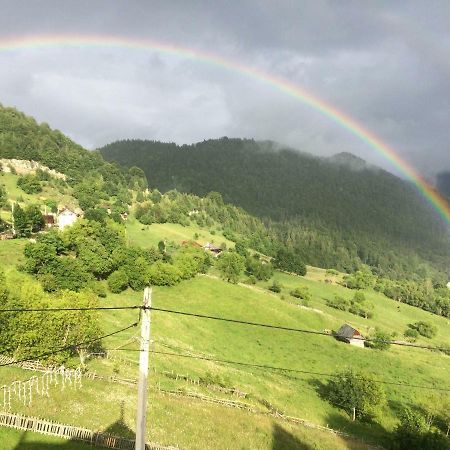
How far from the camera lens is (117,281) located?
9031 centimetres

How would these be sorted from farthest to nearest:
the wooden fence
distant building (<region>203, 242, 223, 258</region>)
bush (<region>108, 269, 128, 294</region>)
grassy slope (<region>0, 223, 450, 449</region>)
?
distant building (<region>203, 242, 223, 258</region>), bush (<region>108, 269, 128, 294</region>), grassy slope (<region>0, 223, 450, 449</region>), the wooden fence

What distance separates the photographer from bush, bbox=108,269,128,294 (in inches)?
3536

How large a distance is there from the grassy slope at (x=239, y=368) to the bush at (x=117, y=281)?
7.12 ft

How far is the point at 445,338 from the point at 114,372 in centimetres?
12054

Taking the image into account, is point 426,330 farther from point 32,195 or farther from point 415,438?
point 32,195

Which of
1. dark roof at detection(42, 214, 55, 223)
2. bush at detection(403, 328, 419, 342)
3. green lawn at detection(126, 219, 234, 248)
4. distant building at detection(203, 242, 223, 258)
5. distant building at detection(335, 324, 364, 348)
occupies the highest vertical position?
dark roof at detection(42, 214, 55, 223)

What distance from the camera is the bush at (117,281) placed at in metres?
89.8

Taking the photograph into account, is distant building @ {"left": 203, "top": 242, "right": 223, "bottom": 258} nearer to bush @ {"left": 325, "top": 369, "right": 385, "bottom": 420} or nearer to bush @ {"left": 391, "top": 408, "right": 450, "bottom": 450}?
bush @ {"left": 325, "top": 369, "right": 385, "bottom": 420}

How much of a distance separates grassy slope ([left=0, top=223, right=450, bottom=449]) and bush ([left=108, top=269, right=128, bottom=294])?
2.17 m

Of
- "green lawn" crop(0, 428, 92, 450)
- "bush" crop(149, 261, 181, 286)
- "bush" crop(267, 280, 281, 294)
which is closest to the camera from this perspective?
"green lawn" crop(0, 428, 92, 450)

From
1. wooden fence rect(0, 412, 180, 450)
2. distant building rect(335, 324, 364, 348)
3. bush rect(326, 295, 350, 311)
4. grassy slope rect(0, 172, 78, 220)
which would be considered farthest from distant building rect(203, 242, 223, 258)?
wooden fence rect(0, 412, 180, 450)

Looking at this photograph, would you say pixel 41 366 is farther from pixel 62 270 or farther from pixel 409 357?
pixel 409 357

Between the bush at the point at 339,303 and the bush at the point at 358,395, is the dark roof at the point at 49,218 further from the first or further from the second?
the bush at the point at 358,395

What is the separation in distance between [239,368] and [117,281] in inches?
1413
